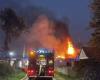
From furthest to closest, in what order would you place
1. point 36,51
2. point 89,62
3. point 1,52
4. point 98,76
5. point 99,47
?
point 1,52
point 36,51
point 99,47
point 89,62
point 98,76

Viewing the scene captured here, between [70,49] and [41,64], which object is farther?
[70,49]

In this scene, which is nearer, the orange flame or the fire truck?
the fire truck

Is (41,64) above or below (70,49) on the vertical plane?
below

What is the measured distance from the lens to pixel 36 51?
1522 inches

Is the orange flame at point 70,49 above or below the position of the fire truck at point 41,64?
above

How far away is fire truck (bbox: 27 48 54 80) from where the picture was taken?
38.6 m

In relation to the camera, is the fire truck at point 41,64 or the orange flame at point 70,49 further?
the orange flame at point 70,49

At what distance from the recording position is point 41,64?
39125mm

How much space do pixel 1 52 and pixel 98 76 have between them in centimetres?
6753

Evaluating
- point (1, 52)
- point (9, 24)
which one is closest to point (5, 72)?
point (1, 52)

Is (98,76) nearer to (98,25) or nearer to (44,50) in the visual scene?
(98,25)

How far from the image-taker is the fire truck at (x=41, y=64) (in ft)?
127

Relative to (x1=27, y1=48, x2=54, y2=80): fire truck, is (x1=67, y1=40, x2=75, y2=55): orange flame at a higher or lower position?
higher

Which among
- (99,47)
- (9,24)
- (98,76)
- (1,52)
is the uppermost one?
(9,24)
